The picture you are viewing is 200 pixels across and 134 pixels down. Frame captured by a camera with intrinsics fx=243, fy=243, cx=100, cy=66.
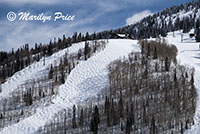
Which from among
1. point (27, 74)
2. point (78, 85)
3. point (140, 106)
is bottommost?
point (140, 106)

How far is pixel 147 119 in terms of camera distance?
922 inches

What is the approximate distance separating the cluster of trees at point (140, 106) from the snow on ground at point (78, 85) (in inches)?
55.4

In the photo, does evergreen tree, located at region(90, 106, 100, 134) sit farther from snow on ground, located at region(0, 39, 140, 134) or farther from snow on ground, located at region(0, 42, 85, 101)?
snow on ground, located at region(0, 42, 85, 101)

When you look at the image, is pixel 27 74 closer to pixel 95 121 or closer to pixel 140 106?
pixel 95 121

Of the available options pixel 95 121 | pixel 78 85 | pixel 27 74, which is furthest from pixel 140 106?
pixel 27 74

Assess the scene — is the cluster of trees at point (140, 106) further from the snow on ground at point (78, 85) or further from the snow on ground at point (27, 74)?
the snow on ground at point (27, 74)

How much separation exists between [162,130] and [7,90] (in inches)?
918

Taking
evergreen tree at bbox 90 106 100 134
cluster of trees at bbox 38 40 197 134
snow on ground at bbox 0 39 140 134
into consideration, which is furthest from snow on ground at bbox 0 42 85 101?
evergreen tree at bbox 90 106 100 134

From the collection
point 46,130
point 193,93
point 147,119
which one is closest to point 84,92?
point 46,130

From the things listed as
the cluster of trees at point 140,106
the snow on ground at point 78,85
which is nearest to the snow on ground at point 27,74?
the snow on ground at point 78,85

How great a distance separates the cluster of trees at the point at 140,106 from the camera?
23062mm

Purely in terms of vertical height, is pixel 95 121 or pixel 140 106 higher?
pixel 140 106

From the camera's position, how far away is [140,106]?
26.0 meters

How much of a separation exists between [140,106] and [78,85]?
35.7 ft
